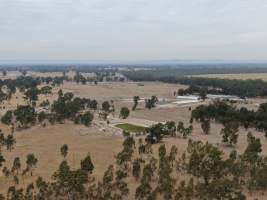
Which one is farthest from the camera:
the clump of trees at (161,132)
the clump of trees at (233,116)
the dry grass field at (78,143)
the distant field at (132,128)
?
the clump of trees at (233,116)

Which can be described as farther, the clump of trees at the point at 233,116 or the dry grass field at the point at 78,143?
the clump of trees at the point at 233,116

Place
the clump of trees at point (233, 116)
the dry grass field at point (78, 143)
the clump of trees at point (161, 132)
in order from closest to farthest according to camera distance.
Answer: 1. the dry grass field at point (78, 143)
2. the clump of trees at point (161, 132)
3. the clump of trees at point (233, 116)

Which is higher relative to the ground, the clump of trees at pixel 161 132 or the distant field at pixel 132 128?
the clump of trees at pixel 161 132

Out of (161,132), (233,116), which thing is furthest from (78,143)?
(233,116)

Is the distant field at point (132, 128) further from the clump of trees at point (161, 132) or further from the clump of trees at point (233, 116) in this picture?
Answer: the clump of trees at point (233, 116)

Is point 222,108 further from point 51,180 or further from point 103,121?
point 51,180

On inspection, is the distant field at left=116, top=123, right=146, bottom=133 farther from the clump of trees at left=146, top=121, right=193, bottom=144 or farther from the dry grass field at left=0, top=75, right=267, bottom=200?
the clump of trees at left=146, top=121, right=193, bottom=144

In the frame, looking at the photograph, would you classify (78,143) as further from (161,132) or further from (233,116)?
(233,116)

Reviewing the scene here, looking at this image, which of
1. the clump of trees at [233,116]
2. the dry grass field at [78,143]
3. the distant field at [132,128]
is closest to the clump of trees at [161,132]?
the dry grass field at [78,143]

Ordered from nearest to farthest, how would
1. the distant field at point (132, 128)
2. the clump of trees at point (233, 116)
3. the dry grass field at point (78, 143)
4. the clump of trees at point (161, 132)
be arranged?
1. the dry grass field at point (78, 143)
2. the clump of trees at point (161, 132)
3. the distant field at point (132, 128)
4. the clump of trees at point (233, 116)

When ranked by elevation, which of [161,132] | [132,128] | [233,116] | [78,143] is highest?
[233,116]

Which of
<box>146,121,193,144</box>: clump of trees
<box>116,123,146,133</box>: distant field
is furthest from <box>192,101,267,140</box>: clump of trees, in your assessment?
<box>116,123,146,133</box>: distant field
